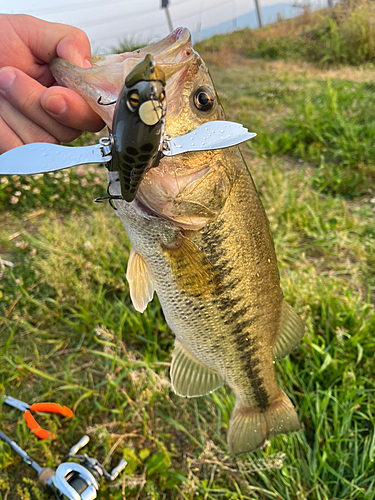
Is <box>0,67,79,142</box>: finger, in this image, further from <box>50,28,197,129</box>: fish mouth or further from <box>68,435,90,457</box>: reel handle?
<box>68,435,90,457</box>: reel handle

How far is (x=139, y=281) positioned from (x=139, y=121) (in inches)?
29.2

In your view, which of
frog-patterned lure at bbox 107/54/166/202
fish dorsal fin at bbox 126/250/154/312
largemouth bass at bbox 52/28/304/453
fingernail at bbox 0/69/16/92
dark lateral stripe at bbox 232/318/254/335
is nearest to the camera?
frog-patterned lure at bbox 107/54/166/202

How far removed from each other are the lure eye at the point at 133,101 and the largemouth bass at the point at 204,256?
0.83 ft

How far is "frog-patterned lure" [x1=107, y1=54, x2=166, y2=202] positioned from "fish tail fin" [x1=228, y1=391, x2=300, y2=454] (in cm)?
126

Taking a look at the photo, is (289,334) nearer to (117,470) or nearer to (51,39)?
(117,470)

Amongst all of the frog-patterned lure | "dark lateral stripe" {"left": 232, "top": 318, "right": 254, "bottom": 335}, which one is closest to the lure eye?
the frog-patterned lure

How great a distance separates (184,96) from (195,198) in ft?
0.93

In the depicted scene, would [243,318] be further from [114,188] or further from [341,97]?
[341,97]

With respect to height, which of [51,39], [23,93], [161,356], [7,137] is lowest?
[161,356]

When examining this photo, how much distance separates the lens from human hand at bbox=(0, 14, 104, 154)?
116 cm

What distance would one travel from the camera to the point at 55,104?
3.37 feet

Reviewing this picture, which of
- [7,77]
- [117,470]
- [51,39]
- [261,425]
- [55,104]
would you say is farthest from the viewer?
[117,470]

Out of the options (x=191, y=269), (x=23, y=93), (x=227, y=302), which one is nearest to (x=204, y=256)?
(x=191, y=269)

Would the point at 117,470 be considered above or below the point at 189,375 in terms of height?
below
